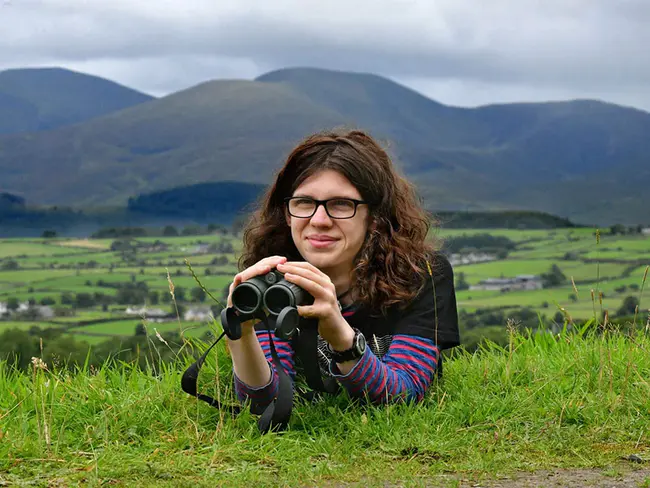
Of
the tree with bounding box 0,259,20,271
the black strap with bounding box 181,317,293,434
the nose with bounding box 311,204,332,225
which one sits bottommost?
the tree with bounding box 0,259,20,271

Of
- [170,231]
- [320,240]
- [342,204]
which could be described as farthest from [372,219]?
[170,231]

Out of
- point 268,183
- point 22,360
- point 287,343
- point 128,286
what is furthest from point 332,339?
point 128,286

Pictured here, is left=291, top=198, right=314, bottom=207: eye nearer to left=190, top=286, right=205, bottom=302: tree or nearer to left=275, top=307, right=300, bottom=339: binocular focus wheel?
left=275, top=307, right=300, bottom=339: binocular focus wheel

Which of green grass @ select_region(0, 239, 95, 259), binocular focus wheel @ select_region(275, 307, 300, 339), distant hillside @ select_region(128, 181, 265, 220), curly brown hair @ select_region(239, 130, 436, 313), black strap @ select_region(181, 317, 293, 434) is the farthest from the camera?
distant hillside @ select_region(128, 181, 265, 220)

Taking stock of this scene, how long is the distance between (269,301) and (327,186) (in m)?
0.77

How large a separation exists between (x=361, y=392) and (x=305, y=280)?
77cm

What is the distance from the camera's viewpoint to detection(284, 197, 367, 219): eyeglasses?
4.03 metres

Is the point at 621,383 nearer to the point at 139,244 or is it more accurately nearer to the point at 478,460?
the point at 478,460

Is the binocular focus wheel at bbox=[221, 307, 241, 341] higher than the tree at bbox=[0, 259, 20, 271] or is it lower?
higher

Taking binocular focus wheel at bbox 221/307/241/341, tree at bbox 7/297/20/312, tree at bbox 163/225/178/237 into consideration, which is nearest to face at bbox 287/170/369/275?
binocular focus wheel at bbox 221/307/241/341

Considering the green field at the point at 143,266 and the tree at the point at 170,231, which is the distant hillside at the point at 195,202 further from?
the green field at the point at 143,266

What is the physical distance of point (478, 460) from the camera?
365 cm

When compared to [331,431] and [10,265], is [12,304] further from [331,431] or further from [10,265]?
[331,431]

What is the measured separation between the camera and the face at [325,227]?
4.01 m
